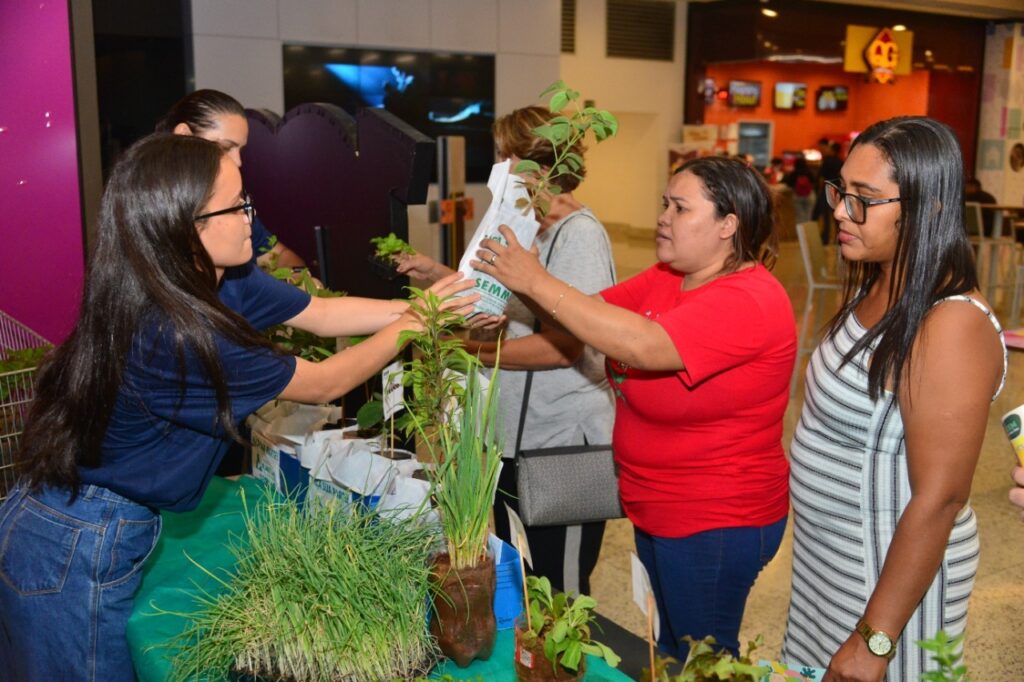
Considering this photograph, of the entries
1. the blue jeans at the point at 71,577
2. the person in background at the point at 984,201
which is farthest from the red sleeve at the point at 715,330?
the person in background at the point at 984,201

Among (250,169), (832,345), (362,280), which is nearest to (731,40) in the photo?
(250,169)

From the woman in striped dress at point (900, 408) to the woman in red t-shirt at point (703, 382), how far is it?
197 millimetres

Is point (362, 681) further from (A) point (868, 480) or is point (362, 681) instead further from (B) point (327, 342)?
(B) point (327, 342)

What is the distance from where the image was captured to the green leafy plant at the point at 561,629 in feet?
4.28

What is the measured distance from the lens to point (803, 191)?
14.1 m

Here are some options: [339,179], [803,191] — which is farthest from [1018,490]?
[803,191]

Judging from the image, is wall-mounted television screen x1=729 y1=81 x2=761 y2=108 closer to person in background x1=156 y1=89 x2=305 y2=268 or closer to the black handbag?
person in background x1=156 y1=89 x2=305 y2=268

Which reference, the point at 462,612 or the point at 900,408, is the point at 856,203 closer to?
the point at 900,408

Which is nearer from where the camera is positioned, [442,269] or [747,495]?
[747,495]

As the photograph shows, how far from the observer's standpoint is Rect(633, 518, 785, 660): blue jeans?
6.34 feet

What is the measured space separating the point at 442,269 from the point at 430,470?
919 mm

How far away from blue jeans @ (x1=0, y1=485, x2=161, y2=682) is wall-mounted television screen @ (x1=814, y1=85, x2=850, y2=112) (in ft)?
56.8

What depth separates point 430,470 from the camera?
1.66 meters

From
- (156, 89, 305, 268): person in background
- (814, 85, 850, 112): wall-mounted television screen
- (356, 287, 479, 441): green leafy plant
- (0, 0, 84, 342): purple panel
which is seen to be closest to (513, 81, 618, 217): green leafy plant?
(356, 287, 479, 441): green leafy plant
